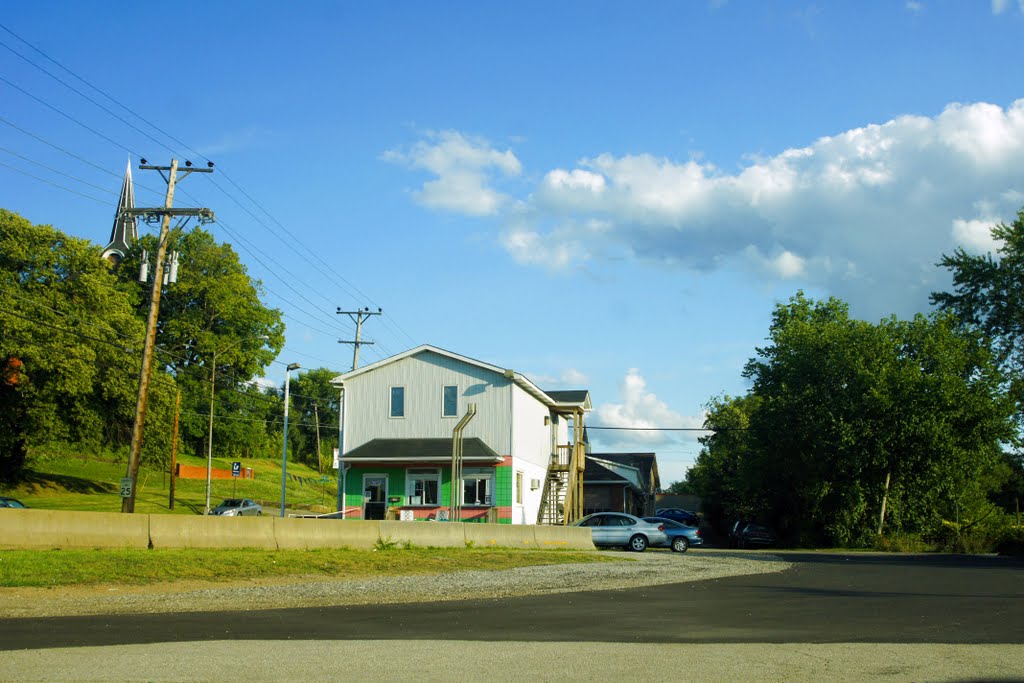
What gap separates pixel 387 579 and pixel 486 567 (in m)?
4.57

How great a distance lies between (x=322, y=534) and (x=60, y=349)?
102 feet

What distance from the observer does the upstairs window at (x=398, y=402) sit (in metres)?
45.9

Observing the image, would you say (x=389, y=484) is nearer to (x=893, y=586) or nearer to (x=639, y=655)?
(x=893, y=586)

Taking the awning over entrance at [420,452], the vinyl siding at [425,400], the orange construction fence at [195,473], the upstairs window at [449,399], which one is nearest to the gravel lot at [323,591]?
the awning over entrance at [420,452]

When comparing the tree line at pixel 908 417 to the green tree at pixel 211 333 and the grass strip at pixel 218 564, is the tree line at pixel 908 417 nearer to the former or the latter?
the grass strip at pixel 218 564

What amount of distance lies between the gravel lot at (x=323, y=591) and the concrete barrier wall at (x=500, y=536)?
6.87m

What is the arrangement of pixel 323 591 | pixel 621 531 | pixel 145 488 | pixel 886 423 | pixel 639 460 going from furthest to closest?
pixel 639 460, pixel 145 488, pixel 886 423, pixel 621 531, pixel 323 591

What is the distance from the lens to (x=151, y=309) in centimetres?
3250

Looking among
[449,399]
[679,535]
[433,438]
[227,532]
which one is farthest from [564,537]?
[227,532]

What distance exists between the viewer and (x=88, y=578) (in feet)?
60.4

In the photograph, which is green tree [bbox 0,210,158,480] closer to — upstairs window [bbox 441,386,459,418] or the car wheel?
upstairs window [bbox 441,386,459,418]

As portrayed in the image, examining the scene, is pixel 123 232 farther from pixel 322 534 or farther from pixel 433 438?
pixel 322 534

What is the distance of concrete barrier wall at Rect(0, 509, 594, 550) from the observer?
22.4m

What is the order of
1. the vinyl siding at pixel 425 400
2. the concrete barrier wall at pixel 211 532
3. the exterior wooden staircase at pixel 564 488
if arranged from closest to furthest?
the concrete barrier wall at pixel 211 532 → the vinyl siding at pixel 425 400 → the exterior wooden staircase at pixel 564 488
